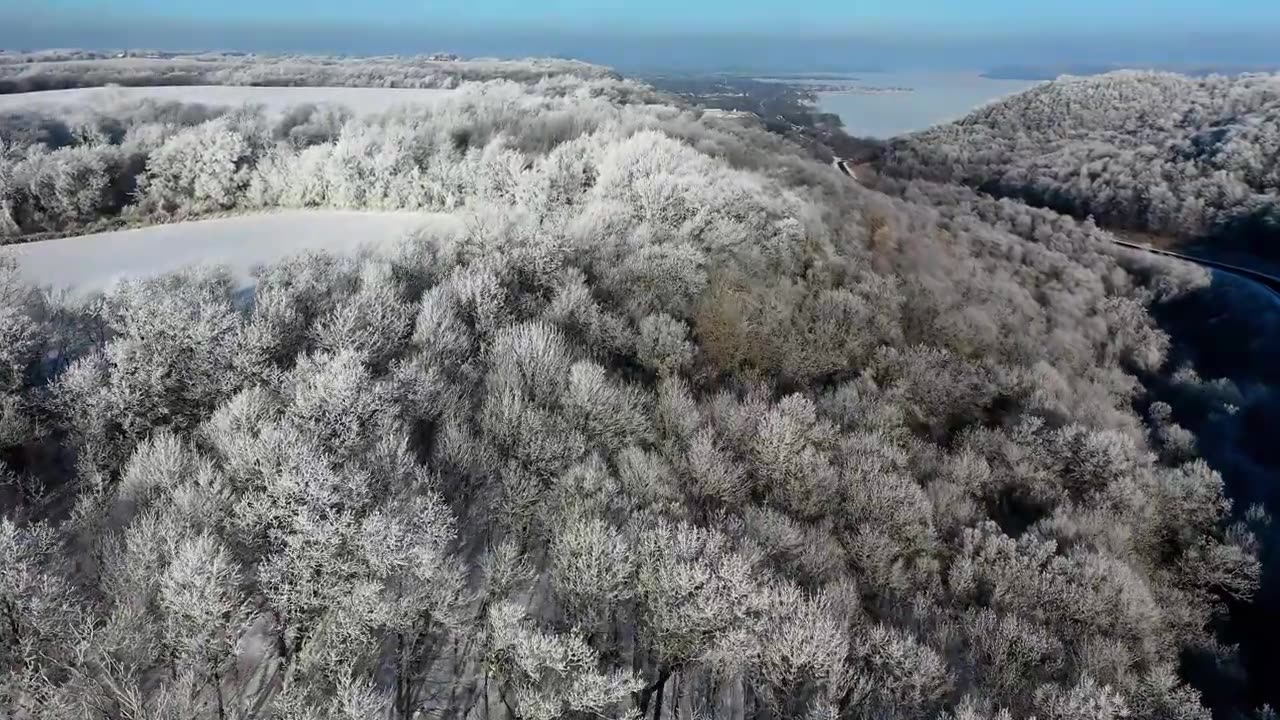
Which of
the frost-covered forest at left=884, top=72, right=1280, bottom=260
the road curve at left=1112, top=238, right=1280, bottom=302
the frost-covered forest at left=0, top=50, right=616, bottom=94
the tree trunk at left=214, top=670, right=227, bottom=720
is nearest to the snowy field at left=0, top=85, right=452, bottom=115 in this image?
the frost-covered forest at left=0, top=50, right=616, bottom=94

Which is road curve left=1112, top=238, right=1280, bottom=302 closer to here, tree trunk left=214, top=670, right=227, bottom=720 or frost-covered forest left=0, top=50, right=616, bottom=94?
frost-covered forest left=0, top=50, right=616, bottom=94

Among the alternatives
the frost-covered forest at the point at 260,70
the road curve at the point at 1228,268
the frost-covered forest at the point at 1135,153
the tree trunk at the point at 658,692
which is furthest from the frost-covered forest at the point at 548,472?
the frost-covered forest at the point at 1135,153

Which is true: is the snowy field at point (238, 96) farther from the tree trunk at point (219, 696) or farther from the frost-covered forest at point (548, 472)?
the tree trunk at point (219, 696)

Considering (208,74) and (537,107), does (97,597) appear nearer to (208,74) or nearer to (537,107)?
(208,74)

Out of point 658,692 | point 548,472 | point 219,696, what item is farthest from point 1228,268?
point 219,696

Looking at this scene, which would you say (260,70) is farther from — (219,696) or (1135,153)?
(1135,153)

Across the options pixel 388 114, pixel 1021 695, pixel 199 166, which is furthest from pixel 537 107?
pixel 1021 695
